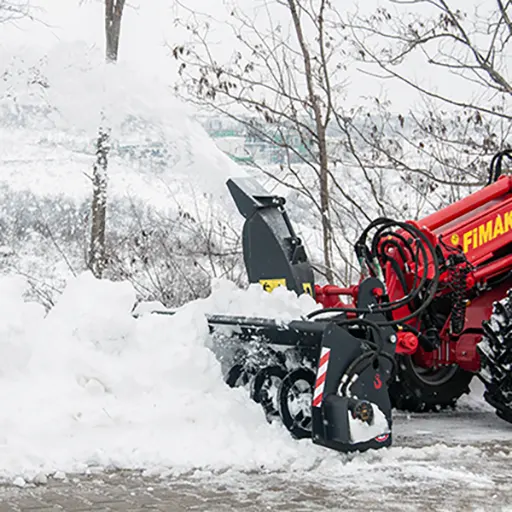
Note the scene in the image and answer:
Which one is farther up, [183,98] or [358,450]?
[183,98]

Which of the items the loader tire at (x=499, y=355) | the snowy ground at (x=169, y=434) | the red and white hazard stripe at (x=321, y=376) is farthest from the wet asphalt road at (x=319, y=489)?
the loader tire at (x=499, y=355)

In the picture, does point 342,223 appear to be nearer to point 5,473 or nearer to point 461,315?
point 461,315

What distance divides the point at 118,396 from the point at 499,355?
8.17 ft

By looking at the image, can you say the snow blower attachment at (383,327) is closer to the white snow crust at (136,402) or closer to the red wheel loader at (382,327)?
the red wheel loader at (382,327)

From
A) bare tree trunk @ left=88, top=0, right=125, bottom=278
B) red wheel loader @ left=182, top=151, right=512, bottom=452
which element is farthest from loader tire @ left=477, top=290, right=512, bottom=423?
bare tree trunk @ left=88, top=0, right=125, bottom=278

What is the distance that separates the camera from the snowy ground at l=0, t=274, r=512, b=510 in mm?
4395

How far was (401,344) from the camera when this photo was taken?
5656mm

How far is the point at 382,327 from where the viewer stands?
17.6 feet

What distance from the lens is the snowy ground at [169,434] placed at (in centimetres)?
439

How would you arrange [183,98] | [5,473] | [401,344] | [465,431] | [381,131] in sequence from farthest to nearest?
[381,131] → [183,98] → [465,431] → [401,344] → [5,473]

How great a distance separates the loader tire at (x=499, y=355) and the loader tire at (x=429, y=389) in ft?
2.31

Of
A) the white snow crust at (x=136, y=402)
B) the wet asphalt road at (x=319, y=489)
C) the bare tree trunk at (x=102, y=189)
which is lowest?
the wet asphalt road at (x=319, y=489)

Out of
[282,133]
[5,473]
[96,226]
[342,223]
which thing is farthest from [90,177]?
[5,473]

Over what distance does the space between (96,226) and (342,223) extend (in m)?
3.28
